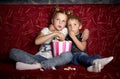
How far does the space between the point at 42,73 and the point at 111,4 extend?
100 centimetres

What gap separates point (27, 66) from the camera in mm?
1970

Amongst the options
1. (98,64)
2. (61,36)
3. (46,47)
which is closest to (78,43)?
(61,36)

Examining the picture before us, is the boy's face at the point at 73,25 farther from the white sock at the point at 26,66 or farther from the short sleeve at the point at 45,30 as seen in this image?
the white sock at the point at 26,66

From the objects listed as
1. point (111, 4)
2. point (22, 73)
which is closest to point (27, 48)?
point (22, 73)

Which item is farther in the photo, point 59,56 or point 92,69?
point 59,56

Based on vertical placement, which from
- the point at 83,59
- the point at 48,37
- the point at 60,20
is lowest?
the point at 83,59

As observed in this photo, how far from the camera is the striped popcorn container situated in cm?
217

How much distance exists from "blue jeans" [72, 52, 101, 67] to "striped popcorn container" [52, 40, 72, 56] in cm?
8

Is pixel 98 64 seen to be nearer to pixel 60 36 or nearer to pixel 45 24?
pixel 60 36

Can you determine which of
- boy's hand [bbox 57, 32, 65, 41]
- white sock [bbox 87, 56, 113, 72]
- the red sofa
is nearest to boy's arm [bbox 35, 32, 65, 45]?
boy's hand [bbox 57, 32, 65, 41]

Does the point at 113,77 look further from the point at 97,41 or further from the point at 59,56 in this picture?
the point at 97,41

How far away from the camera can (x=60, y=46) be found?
7.13 ft

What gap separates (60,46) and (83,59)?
202 millimetres

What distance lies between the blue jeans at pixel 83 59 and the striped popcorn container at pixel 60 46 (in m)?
0.08
